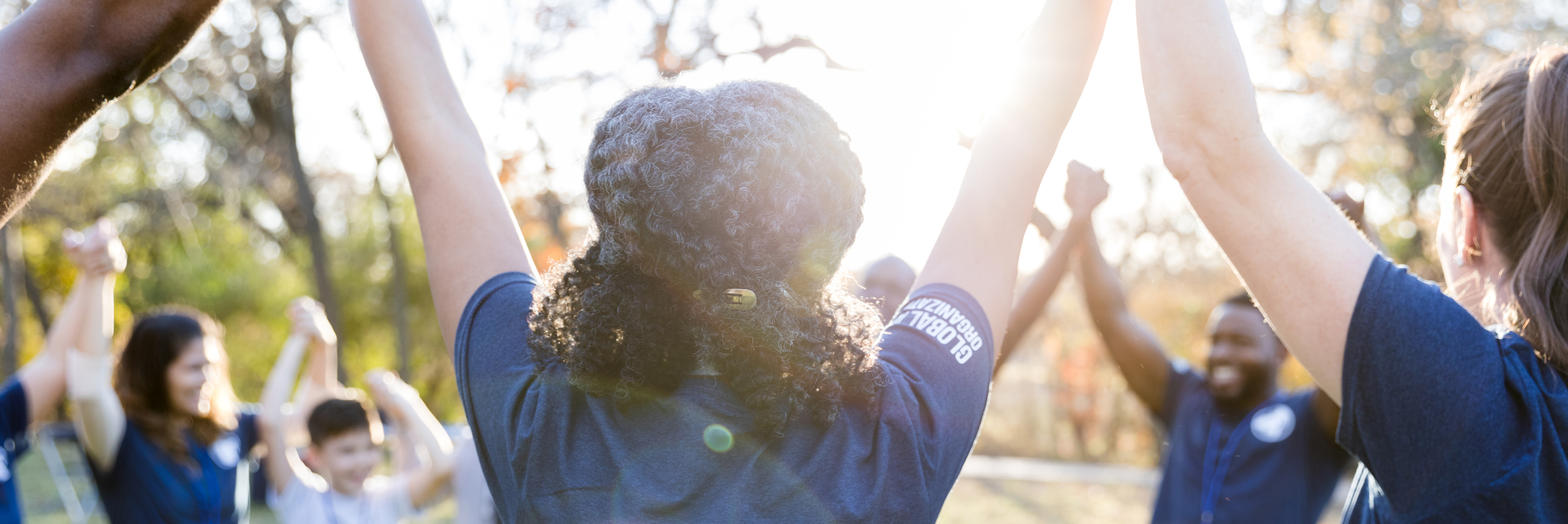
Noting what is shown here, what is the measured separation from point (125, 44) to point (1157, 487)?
3.91 metres

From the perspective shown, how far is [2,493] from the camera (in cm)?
325

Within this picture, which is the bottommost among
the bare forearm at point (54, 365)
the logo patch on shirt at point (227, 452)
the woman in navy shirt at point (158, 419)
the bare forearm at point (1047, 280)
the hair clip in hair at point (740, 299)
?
the logo patch on shirt at point (227, 452)

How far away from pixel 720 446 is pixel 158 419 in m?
3.25

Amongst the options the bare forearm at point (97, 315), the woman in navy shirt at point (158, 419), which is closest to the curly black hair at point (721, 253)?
the bare forearm at point (97, 315)

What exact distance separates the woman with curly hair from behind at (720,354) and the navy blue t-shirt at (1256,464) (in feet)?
8.95

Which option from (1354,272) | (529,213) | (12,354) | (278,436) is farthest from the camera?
(12,354)

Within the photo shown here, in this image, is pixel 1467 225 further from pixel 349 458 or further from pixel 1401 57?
pixel 1401 57

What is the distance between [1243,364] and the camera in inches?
152

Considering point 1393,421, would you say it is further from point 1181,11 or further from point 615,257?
point 615,257

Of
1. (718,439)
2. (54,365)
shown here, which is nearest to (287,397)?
(54,365)

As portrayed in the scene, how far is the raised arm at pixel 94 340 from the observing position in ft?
9.55

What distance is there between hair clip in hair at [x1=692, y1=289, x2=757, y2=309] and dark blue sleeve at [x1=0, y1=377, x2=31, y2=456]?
3.40m

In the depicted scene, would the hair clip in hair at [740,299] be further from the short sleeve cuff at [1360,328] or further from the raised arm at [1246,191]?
the short sleeve cuff at [1360,328]

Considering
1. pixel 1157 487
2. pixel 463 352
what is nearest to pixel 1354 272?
pixel 463 352
